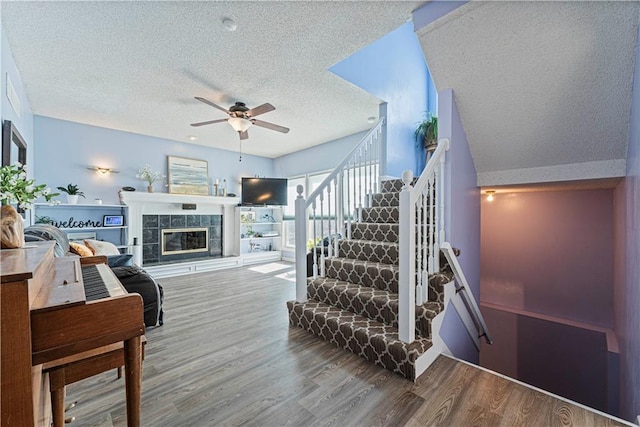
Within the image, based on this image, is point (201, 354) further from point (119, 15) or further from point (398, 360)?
point (119, 15)

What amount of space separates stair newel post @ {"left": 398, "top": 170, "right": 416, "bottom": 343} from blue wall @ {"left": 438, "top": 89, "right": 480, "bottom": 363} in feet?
1.71

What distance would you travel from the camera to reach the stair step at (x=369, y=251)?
2.64 meters

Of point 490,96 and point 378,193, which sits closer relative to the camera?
point 490,96

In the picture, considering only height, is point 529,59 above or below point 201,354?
above

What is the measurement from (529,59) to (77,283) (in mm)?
2957

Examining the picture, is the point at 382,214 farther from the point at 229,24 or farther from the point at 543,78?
the point at 229,24

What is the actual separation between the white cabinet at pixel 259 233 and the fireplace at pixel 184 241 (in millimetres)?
733

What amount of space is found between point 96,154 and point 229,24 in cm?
405

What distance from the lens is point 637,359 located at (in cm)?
185

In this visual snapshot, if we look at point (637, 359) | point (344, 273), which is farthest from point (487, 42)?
point (637, 359)

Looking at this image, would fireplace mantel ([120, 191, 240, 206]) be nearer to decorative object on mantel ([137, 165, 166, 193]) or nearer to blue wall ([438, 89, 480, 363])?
decorative object on mantel ([137, 165, 166, 193])

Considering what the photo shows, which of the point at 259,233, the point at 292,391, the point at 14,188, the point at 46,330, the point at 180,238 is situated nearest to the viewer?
the point at 46,330

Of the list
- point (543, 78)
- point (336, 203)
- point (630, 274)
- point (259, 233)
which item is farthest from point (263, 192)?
point (630, 274)

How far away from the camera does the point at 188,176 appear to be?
562 cm
